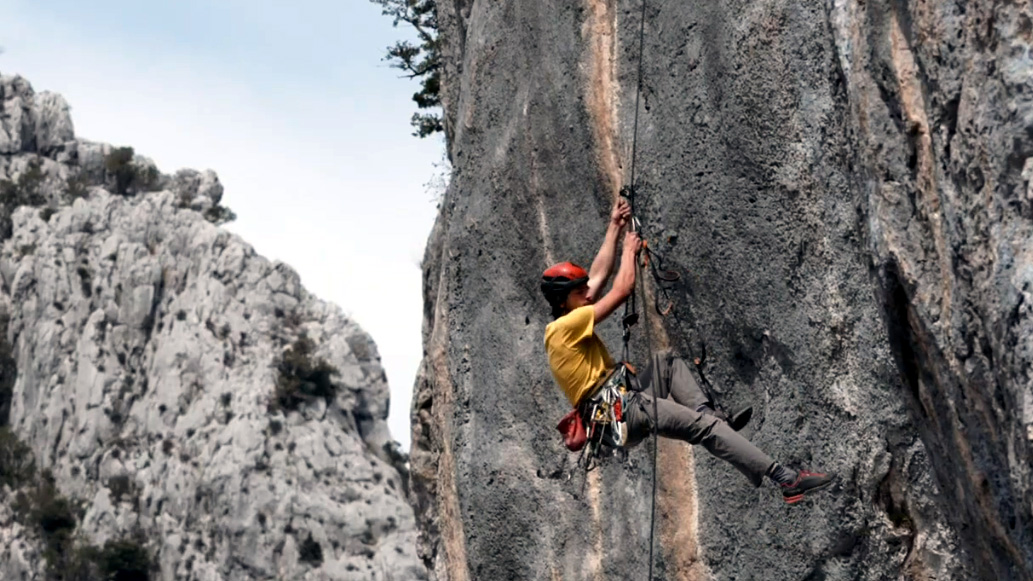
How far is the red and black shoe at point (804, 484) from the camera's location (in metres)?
Result: 9.11

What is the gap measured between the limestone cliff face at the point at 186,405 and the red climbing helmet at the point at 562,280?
134ft

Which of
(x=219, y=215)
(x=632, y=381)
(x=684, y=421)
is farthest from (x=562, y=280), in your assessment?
(x=219, y=215)

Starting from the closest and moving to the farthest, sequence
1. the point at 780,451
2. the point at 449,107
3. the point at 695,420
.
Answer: the point at 695,420, the point at 780,451, the point at 449,107

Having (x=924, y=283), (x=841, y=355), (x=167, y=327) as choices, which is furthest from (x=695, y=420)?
(x=167, y=327)

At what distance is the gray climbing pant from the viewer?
920cm

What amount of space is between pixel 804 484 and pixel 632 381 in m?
1.21

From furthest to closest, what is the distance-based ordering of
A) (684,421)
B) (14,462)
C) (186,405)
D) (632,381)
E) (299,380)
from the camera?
1. (14,462)
2. (299,380)
3. (186,405)
4. (632,381)
5. (684,421)

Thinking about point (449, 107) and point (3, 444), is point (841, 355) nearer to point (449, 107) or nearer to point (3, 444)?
point (449, 107)

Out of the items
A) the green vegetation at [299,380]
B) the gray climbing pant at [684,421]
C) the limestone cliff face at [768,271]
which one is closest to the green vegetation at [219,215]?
the green vegetation at [299,380]

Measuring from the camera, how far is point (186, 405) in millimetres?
54625

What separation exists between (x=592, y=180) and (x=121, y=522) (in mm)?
44899

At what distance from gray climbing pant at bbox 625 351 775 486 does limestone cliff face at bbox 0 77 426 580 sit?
4050cm

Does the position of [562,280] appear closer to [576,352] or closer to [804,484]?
[576,352]

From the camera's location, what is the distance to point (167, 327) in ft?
187
